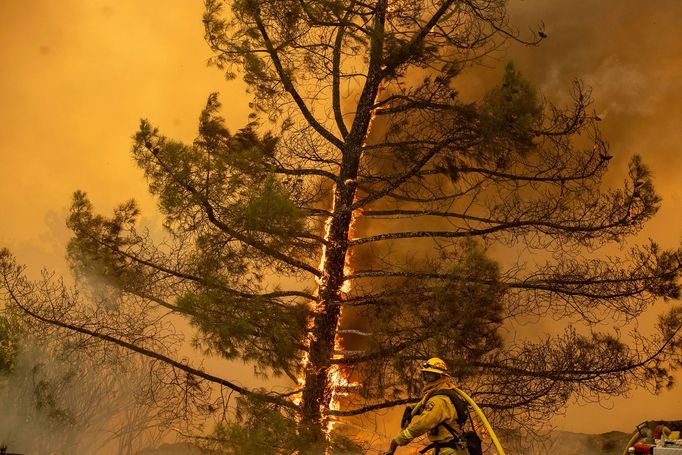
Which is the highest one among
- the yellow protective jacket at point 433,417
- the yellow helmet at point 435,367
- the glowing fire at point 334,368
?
the glowing fire at point 334,368

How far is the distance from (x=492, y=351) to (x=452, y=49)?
340 cm

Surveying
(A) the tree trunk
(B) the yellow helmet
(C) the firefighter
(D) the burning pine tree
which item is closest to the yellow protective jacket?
(C) the firefighter

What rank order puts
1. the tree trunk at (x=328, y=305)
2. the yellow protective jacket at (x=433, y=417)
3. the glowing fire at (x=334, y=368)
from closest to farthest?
the yellow protective jacket at (x=433, y=417), the tree trunk at (x=328, y=305), the glowing fire at (x=334, y=368)

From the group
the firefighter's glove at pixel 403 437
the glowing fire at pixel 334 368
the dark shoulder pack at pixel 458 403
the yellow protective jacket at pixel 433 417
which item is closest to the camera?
the firefighter's glove at pixel 403 437

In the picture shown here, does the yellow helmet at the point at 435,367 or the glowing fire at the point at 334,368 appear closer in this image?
the yellow helmet at the point at 435,367

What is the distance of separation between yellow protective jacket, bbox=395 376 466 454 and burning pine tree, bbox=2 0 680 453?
1.14m

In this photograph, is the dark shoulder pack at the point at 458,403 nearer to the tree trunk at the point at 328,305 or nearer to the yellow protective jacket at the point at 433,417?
the yellow protective jacket at the point at 433,417

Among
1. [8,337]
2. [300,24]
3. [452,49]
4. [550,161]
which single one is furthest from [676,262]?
[8,337]

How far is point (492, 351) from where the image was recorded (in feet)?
26.9

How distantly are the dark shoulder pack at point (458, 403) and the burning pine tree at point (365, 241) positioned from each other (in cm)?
118

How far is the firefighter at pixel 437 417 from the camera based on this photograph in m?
6.23

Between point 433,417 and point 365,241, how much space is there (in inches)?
109

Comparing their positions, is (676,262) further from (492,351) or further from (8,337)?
(8,337)

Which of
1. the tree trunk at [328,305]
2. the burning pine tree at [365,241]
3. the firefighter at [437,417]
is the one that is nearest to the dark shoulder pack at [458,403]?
the firefighter at [437,417]
